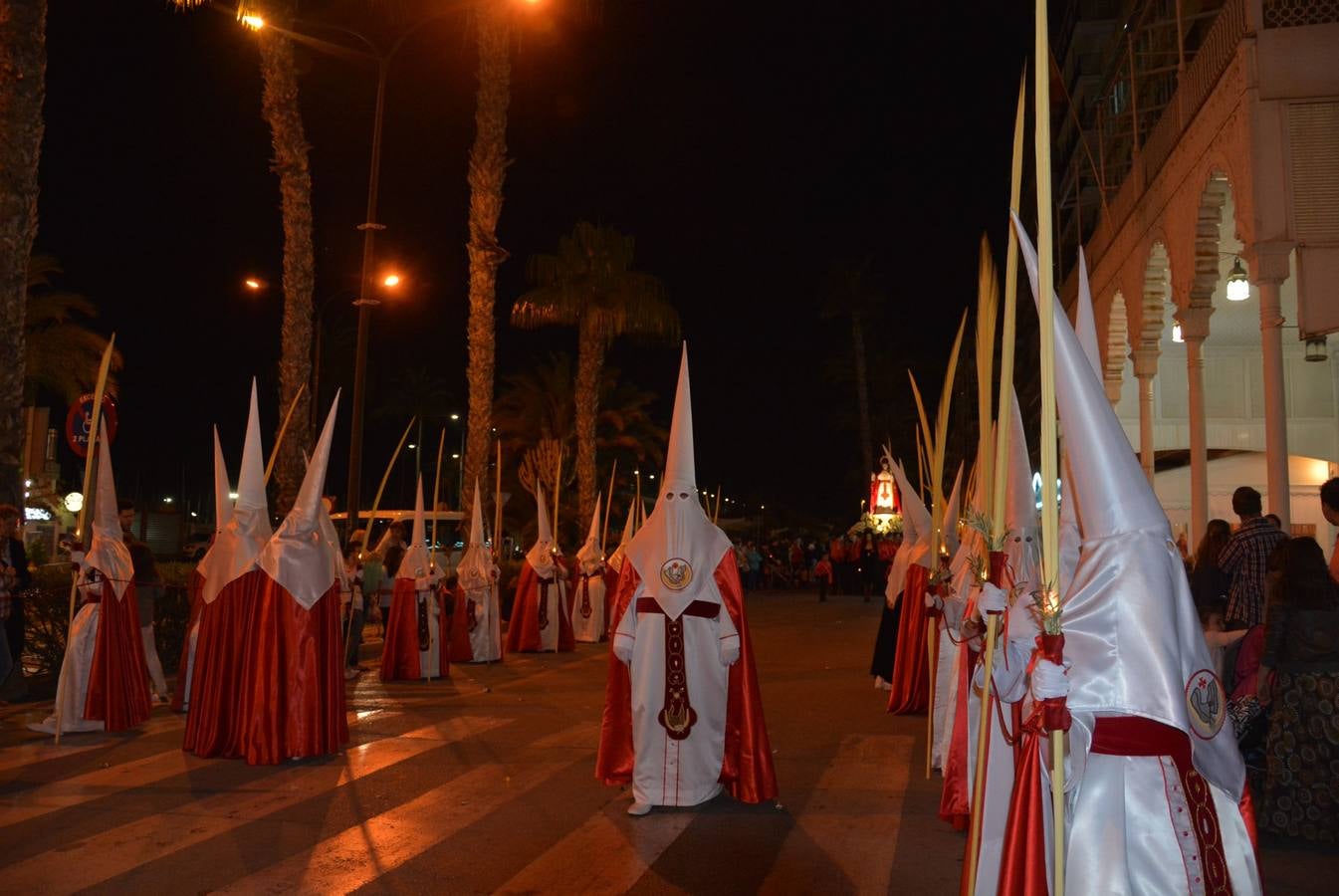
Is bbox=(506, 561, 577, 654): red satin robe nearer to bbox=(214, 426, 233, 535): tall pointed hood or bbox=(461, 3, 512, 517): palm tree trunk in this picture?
bbox=(461, 3, 512, 517): palm tree trunk

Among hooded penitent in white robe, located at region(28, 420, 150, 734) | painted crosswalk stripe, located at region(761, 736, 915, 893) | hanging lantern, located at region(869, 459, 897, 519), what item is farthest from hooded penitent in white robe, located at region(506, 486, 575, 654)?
hanging lantern, located at region(869, 459, 897, 519)

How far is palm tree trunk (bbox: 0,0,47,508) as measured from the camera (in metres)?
11.0

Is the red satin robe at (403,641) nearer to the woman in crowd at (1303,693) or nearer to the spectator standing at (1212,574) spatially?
the spectator standing at (1212,574)

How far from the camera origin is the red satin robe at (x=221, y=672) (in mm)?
8711

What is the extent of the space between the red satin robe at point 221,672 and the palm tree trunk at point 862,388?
41858 mm

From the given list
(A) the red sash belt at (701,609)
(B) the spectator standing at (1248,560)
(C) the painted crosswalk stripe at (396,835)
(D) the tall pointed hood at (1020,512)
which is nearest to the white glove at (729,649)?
(A) the red sash belt at (701,609)

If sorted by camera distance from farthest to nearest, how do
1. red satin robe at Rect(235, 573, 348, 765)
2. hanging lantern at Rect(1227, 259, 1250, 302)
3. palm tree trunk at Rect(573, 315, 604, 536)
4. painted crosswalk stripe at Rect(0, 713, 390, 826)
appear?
palm tree trunk at Rect(573, 315, 604, 536)
hanging lantern at Rect(1227, 259, 1250, 302)
red satin robe at Rect(235, 573, 348, 765)
painted crosswalk stripe at Rect(0, 713, 390, 826)

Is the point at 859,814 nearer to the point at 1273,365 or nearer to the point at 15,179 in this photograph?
the point at 1273,365

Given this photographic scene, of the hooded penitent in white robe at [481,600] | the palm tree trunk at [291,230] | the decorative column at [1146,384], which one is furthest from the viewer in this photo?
the decorative column at [1146,384]

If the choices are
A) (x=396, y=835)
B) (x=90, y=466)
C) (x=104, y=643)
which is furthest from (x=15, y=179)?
(x=396, y=835)

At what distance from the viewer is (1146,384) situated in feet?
60.6

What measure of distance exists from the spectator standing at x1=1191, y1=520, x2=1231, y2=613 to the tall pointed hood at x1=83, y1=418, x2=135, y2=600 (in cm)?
896

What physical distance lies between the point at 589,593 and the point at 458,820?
512 inches

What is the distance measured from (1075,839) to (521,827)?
12.5ft
